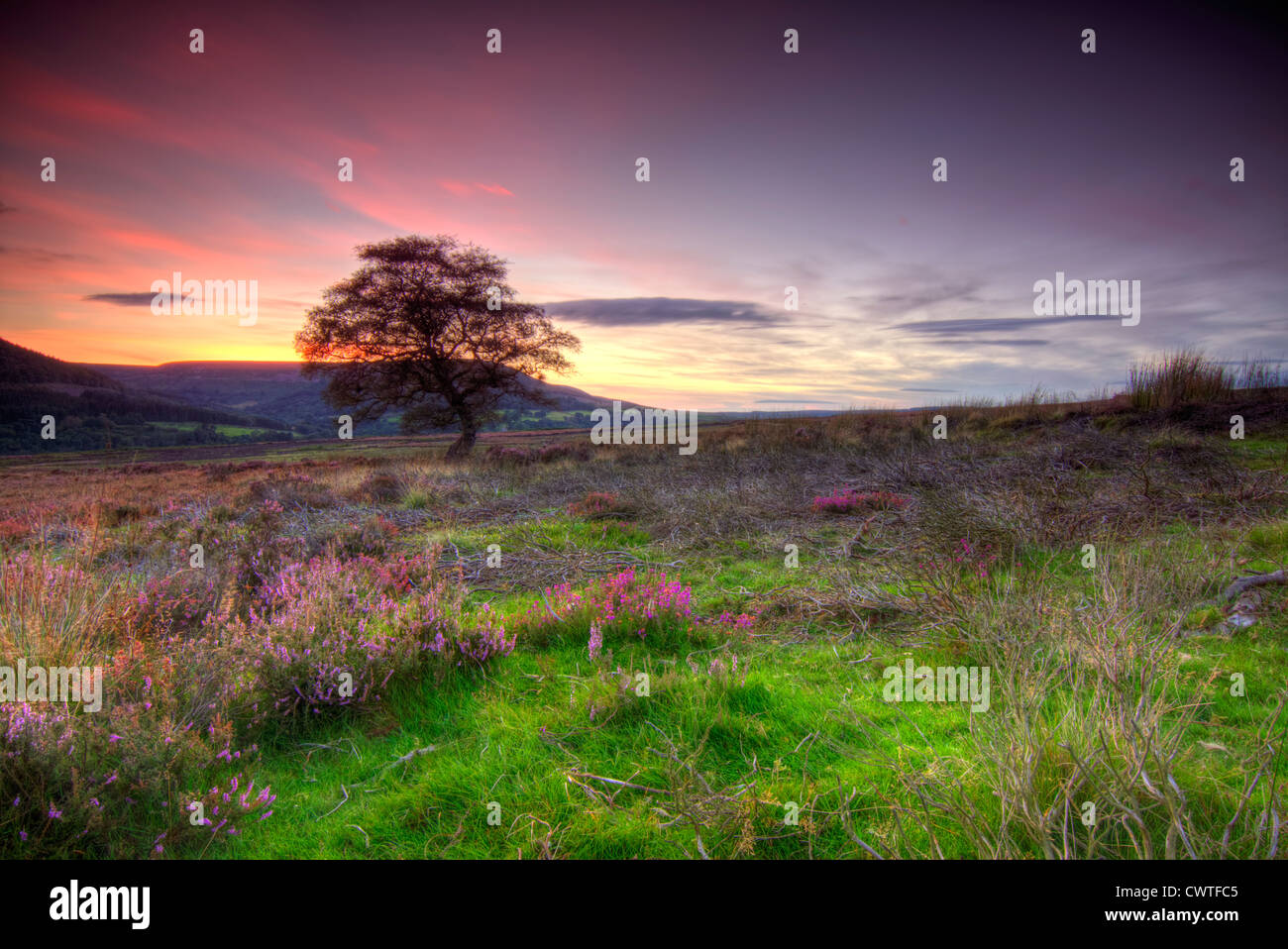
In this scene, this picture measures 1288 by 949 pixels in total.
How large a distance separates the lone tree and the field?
19336 millimetres

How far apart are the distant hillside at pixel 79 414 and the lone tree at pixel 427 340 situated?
101 feet

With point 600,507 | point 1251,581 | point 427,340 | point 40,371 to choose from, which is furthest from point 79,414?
point 1251,581

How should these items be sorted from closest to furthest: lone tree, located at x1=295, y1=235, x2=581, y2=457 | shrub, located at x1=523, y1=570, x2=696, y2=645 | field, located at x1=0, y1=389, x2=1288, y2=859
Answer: field, located at x1=0, y1=389, x2=1288, y2=859
shrub, located at x1=523, y1=570, x2=696, y2=645
lone tree, located at x1=295, y1=235, x2=581, y2=457

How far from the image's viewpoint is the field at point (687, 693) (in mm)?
2158

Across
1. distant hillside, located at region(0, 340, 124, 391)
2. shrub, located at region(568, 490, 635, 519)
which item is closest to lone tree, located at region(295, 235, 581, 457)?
shrub, located at region(568, 490, 635, 519)

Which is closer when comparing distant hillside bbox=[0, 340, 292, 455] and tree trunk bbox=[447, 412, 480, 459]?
tree trunk bbox=[447, 412, 480, 459]

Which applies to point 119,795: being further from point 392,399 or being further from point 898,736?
point 392,399

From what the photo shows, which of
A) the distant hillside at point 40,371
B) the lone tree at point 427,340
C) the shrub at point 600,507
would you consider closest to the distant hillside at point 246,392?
the distant hillside at point 40,371

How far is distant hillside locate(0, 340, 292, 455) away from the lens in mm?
50219

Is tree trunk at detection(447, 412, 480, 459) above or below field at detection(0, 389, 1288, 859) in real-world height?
above

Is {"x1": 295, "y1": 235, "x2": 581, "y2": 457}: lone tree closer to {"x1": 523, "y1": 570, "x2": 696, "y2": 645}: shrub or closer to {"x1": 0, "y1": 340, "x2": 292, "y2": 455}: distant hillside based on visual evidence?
{"x1": 523, "y1": 570, "x2": 696, "y2": 645}: shrub

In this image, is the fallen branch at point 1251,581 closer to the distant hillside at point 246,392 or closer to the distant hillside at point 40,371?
the distant hillside at point 40,371

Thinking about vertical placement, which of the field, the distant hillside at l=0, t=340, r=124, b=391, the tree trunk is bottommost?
the field

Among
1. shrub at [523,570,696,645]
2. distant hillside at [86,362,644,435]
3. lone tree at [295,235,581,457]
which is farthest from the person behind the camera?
distant hillside at [86,362,644,435]
